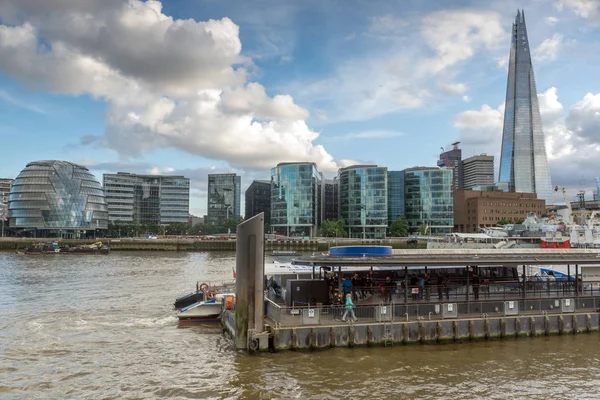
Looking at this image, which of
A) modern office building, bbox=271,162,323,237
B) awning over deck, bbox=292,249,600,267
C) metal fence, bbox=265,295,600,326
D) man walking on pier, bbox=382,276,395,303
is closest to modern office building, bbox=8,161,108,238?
modern office building, bbox=271,162,323,237

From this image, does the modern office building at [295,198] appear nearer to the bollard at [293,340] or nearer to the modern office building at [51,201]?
the modern office building at [51,201]

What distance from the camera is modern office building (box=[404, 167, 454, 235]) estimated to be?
178 meters

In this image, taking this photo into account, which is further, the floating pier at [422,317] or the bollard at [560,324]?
the bollard at [560,324]

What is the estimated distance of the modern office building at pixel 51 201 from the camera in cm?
18125

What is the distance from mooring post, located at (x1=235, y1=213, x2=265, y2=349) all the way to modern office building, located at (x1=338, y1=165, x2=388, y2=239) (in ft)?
487

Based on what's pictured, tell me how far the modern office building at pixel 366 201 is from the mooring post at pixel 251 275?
148393 millimetres

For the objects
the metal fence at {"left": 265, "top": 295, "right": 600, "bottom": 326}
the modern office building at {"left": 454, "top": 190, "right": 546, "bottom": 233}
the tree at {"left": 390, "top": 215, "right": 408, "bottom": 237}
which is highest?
the modern office building at {"left": 454, "top": 190, "right": 546, "bottom": 233}

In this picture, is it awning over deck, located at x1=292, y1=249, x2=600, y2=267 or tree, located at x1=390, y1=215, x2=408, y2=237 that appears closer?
awning over deck, located at x1=292, y1=249, x2=600, y2=267

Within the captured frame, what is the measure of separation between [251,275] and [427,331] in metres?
9.98

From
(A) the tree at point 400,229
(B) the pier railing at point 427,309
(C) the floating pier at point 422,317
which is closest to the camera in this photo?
(C) the floating pier at point 422,317

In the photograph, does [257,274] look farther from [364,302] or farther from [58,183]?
[58,183]

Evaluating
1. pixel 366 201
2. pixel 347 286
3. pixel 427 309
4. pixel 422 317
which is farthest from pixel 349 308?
pixel 366 201

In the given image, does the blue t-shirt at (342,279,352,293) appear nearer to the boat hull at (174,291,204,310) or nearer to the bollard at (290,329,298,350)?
the bollard at (290,329,298,350)

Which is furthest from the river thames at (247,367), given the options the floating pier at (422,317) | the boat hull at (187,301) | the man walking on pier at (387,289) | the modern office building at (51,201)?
the modern office building at (51,201)
